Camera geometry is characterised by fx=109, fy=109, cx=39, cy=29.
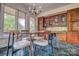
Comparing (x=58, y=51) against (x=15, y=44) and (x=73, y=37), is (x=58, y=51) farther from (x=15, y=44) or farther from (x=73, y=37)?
(x=15, y=44)

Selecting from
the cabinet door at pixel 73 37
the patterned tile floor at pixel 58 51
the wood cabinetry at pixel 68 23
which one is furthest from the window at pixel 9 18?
the cabinet door at pixel 73 37

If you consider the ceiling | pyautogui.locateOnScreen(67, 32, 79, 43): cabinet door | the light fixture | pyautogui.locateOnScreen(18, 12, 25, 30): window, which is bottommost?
pyautogui.locateOnScreen(67, 32, 79, 43): cabinet door

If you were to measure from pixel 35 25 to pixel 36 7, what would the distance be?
1.13 ft

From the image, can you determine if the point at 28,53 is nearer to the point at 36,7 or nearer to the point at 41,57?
the point at 41,57

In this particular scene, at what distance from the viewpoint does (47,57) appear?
2074mm

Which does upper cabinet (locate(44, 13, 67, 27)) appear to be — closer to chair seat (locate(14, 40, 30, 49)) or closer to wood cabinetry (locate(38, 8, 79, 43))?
wood cabinetry (locate(38, 8, 79, 43))

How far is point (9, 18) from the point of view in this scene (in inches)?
79.7

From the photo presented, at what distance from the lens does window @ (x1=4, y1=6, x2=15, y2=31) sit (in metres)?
1.97

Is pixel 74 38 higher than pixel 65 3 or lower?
lower

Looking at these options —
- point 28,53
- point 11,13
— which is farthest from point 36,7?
point 28,53

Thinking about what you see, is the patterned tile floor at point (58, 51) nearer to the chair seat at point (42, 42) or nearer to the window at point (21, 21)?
the chair seat at point (42, 42)

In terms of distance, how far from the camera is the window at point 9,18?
6.46ft

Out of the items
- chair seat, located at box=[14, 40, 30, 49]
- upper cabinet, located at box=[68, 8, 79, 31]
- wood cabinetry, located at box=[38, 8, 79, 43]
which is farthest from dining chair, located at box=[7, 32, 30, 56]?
upper cabinet, located at box=[68, 8, 79, 31]

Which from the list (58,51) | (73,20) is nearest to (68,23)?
(73,20)
